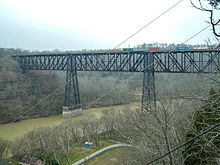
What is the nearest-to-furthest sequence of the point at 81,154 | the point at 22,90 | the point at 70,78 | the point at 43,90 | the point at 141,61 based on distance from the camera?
1. the point at 81,154
2. the point at 141,61
3. the point at 70,78
4. the point at 22,90
5. the point at 43,90

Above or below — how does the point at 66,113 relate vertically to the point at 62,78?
below

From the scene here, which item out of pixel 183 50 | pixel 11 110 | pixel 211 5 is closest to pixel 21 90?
pixel 11 110

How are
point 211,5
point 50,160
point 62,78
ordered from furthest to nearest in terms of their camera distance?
point 62,78 → point 50,160 → point 211,5

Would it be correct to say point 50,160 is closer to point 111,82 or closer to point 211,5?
point 211,5

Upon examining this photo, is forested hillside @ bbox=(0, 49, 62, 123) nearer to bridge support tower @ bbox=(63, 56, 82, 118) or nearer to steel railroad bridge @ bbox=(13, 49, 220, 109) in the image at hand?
steel railroad bridge @ bbox=(13, 49, 220, 109)

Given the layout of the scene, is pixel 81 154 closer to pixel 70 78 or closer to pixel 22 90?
pixel 70 78

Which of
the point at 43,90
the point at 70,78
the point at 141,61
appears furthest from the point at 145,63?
the point at 43,90

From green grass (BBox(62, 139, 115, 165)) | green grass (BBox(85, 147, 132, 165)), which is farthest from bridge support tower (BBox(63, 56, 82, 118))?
green grass (BBox(85, 147, 132, 165))

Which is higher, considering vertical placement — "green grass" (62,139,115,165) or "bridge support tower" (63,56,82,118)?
"bridge support tower" (63,56,82,118)

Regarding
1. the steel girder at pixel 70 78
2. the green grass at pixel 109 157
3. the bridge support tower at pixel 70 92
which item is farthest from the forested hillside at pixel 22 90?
the green grass at pixel 109 157

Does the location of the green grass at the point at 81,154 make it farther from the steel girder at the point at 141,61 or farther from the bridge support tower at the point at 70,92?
the bridge support tower at the point at 70,92

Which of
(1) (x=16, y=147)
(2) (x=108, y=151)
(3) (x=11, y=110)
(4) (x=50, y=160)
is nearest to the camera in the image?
(4) (x=50, y=160)
